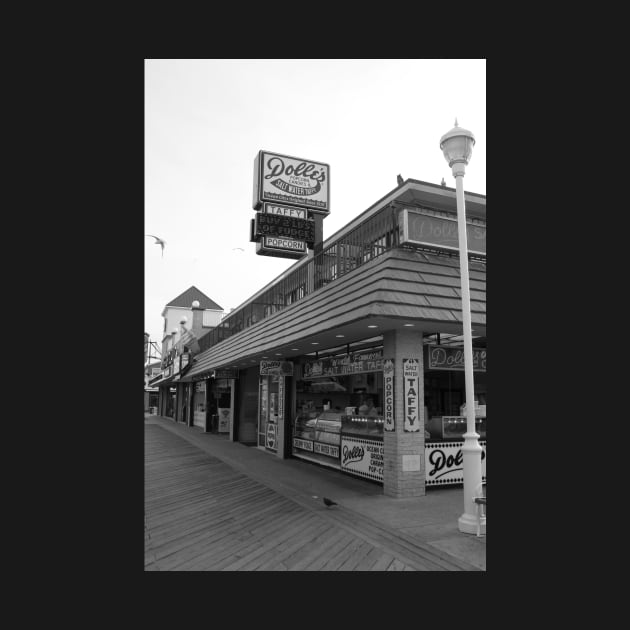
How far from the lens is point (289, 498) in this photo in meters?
9.16

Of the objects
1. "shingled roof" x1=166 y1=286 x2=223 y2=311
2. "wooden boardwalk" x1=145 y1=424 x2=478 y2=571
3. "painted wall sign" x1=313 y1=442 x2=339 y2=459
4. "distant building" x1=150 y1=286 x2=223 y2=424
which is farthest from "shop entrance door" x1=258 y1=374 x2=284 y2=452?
"shingled roof" x1=166 y1=286 x2=223 y2=311

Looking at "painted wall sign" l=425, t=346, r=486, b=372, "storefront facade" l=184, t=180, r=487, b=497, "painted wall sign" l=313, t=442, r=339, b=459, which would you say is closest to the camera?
"storefront facade" l=184, t=180, r=487, b=497

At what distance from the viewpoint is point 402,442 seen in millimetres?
9016

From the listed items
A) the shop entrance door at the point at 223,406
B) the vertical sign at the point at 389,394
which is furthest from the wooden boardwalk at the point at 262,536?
the shop entrance door at the point at 223,406

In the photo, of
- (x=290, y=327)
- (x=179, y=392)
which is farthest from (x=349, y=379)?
(x=179, y=392)

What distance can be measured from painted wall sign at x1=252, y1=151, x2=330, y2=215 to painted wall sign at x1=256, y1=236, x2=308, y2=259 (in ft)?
3.43

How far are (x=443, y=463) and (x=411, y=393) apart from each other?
1739 mm

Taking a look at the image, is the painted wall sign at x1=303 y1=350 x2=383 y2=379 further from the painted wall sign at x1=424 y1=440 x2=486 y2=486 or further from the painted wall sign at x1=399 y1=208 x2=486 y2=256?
the painted wall sign at x1=399 y1=208 x2=486 y2=256

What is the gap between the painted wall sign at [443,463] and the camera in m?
9.51

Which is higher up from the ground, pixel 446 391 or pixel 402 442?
pixel 446 391

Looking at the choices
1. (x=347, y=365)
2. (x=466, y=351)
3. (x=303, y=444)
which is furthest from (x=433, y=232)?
(x=303, y=444)

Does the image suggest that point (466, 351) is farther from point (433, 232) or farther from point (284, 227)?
point (284, 227)

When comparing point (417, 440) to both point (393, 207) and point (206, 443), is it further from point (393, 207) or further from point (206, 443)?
point (206, 443)

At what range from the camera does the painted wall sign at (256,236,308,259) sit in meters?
13.7
